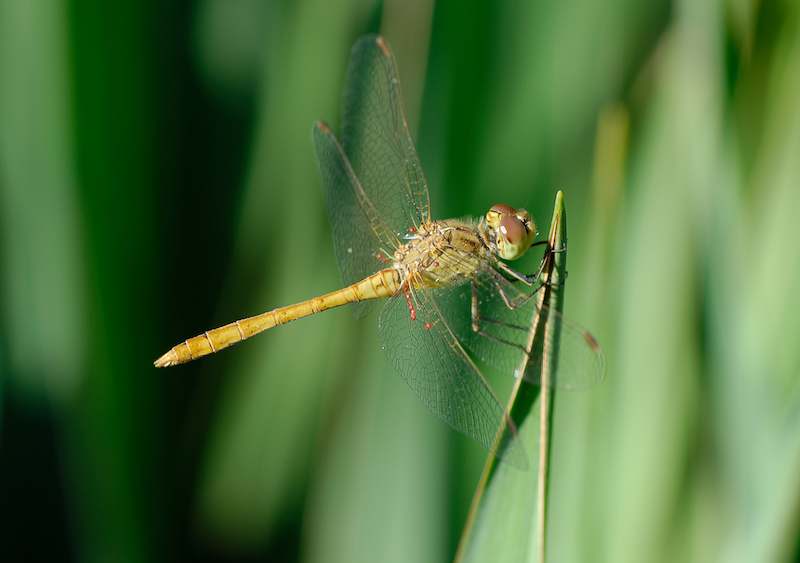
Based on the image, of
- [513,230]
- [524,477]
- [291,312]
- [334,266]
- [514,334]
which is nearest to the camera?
→ [524,477]

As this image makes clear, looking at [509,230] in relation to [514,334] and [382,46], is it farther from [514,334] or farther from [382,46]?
[382,46]

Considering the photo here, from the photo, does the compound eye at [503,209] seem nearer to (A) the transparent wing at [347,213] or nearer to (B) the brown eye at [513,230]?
(B) the brown eye at [513,230]

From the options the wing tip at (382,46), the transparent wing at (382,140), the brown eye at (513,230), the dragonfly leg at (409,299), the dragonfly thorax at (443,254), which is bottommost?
the dragonfly leg at (409,299)

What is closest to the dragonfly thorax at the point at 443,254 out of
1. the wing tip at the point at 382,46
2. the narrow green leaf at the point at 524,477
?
the wing tip at the point at 382,46

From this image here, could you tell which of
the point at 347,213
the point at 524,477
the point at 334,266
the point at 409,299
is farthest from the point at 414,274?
the point at 524,477

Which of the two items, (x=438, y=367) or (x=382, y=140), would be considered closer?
(x=438, y=367)

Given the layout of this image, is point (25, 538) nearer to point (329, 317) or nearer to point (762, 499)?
point (329, 317)

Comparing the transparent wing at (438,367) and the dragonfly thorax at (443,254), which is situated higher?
the dragonfly thorax at (443,254)

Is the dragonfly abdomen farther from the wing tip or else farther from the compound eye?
the wing tip
